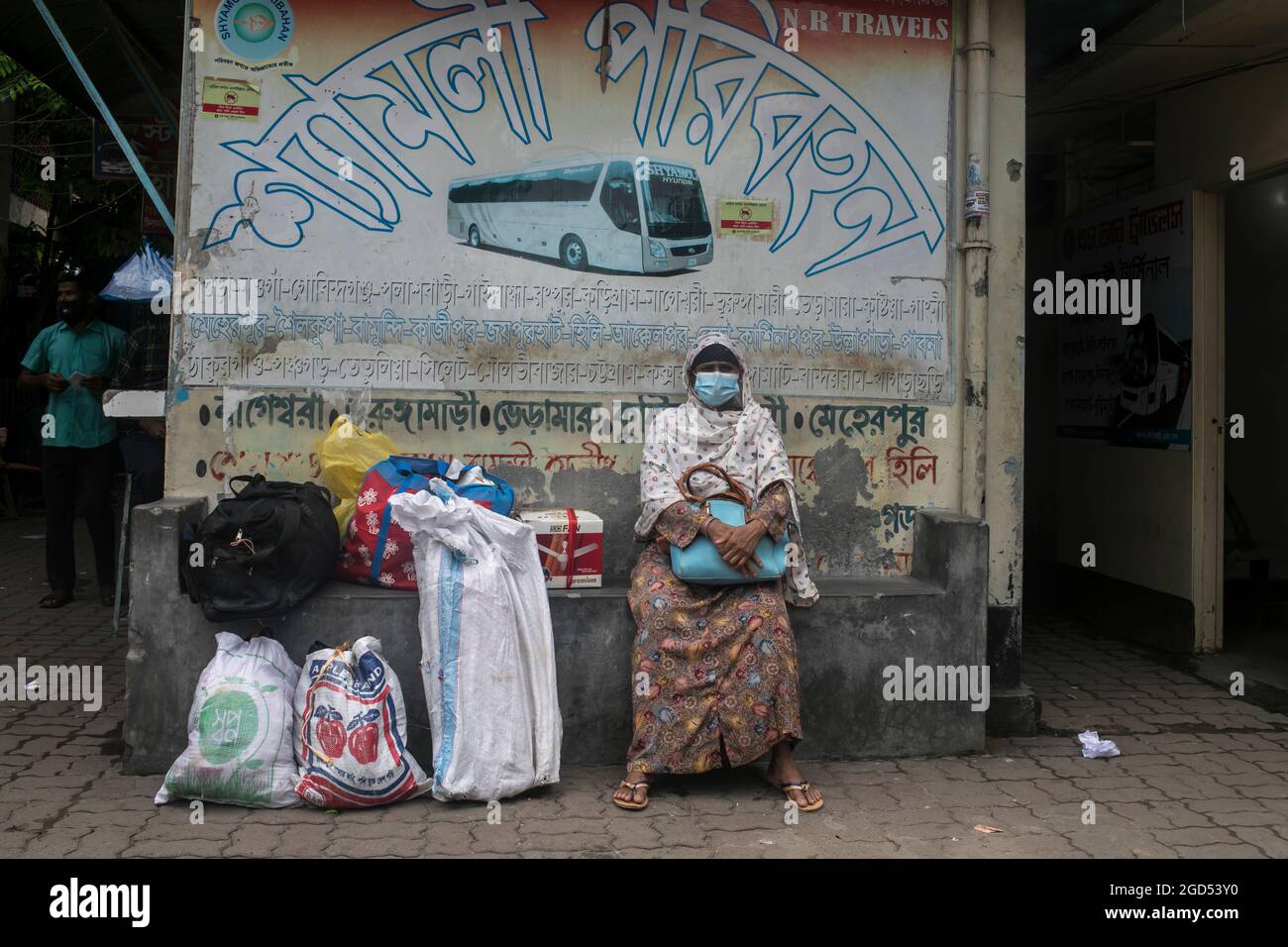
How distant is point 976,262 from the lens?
5.14m

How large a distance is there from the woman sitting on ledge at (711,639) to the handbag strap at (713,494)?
3cm

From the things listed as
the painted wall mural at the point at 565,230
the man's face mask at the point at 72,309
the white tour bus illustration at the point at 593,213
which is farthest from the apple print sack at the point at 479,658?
the man's face mask at the point at 72,309

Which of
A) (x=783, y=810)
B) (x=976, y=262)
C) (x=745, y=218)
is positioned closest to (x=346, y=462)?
(x=745, y=218)

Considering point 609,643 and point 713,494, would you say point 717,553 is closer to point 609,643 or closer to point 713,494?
point 713,494

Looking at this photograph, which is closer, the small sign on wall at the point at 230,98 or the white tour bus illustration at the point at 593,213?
the small sign on wall at the point at 230,98

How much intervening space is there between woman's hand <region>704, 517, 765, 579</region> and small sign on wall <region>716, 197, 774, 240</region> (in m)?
1.50

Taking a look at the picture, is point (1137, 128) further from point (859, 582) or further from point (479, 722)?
point (479, 722)

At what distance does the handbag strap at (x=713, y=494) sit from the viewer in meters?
4.41

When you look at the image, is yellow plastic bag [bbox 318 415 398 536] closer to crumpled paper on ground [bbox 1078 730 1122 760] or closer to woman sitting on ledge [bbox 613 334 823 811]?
woman sitting on ledge [bbox 613 334 823 811]

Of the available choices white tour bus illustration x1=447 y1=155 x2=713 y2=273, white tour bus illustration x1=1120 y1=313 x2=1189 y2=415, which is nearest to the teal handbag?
white tour bus illustration x1=447 y1=155 x2=713 y2=273

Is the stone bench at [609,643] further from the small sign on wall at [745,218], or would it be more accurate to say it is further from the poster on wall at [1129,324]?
the poster on wall at [1129,324]

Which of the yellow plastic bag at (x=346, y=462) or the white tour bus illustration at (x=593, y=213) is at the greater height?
the white tour bus illustration at (x=593, y=213)
